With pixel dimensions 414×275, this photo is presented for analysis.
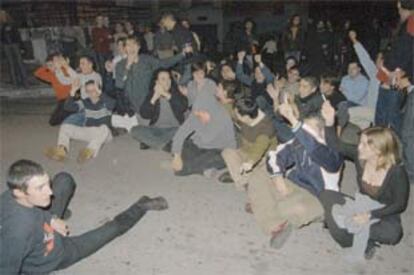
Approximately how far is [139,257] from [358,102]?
4817mm

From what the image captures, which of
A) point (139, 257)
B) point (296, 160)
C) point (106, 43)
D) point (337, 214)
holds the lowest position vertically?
point (139, 257)

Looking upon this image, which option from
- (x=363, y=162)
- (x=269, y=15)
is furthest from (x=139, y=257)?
(x=269, y=15)

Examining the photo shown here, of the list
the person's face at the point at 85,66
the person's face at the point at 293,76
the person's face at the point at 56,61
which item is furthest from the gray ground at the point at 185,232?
the person's face at the point at 293,76

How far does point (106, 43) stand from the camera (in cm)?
1192

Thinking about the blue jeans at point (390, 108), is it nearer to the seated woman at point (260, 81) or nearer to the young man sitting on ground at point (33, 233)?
the seated woman at point (260, 81)

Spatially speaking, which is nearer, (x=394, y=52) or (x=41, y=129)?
(x=394, y=52)

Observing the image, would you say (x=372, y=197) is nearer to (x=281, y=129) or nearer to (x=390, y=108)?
(x=281, y=129)

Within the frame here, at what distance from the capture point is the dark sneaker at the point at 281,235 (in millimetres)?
4594

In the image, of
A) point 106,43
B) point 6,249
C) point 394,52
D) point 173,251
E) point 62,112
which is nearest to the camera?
point 6,249

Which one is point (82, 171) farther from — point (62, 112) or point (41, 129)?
point (41, 129)

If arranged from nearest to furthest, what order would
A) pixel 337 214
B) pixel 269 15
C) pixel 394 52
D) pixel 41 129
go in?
1. pixel 337 214
2. pixel 394 52
3. pixel 41 129
4. pixel 269 15

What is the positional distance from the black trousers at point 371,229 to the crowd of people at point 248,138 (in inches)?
0.4

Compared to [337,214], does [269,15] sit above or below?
above

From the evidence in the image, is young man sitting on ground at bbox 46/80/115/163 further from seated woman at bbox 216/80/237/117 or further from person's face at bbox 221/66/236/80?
person's face at bbox 221/66/236/80
